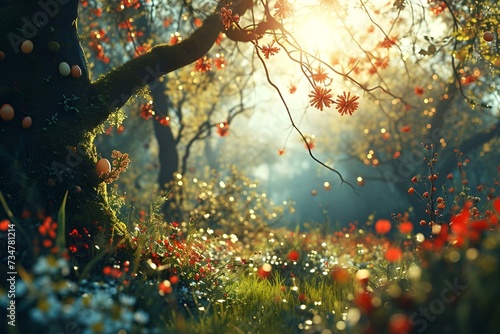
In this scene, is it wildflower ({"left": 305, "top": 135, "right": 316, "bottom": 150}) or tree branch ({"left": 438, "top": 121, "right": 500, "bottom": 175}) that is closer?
wildflower ({"left": 305, "top": 135, "right": 316, "bottom": 150})

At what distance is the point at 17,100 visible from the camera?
5.38 metres

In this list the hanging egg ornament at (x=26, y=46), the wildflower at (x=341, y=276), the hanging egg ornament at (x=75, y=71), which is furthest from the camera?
the hanging egg ornament at (x=75, y=71)

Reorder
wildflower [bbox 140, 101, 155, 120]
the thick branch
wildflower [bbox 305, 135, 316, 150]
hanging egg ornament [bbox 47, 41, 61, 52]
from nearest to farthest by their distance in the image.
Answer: hanging egg ornament [bbox 47, 41, 61, 52]
the thick branch
wildflower [bbox 305, 135, 316, 150]
wildflower [bbox 140, 101, 155, 120]

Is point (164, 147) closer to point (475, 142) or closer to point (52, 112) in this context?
point (52, 112)

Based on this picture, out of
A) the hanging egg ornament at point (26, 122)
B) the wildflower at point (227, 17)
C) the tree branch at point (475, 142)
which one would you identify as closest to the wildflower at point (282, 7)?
the wildflower at point (227, 17)

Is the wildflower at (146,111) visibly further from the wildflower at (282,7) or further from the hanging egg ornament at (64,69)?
the wildflower at (282,7)

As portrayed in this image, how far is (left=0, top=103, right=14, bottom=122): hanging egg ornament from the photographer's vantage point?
5.18 meters

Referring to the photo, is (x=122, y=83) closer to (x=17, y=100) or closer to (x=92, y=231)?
(x=17, y=100)

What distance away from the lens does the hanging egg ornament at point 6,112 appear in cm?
518

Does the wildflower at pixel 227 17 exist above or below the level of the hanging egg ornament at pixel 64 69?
above

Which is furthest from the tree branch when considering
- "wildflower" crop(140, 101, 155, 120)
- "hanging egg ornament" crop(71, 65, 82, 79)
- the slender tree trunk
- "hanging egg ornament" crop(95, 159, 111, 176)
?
"hanging egg ornament" crop(71, 65, 82, 79)

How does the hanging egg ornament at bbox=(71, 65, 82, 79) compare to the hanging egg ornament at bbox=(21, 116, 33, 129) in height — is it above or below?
above

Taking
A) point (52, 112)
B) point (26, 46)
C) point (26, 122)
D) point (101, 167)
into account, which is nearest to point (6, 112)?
point (26, 122)

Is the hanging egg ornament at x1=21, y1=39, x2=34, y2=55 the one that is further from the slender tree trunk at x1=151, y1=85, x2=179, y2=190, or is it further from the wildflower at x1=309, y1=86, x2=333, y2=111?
the slender tree trunk at x1=151, y1=85, x2=179, y2=190
